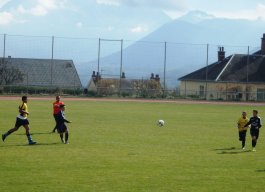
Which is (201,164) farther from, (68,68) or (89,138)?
(68,68)

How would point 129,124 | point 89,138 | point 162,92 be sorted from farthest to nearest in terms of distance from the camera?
point 162,92, point 129,124, point 89,138

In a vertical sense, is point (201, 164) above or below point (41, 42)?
below

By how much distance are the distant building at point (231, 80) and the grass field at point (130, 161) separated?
1697 inches

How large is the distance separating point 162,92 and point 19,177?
55.9 m

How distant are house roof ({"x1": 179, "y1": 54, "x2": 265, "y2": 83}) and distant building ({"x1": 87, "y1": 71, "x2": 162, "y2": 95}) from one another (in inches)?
280

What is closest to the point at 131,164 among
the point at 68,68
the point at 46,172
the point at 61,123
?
the point at 46,172

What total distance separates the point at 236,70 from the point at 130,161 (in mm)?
65790

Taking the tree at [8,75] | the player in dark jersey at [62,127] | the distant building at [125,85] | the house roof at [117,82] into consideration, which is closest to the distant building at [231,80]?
the distant building at [125,85]

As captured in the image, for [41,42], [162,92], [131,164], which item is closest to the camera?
[131,164]

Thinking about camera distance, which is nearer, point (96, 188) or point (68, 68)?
point (96, 188)

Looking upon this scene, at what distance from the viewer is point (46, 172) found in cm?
1584

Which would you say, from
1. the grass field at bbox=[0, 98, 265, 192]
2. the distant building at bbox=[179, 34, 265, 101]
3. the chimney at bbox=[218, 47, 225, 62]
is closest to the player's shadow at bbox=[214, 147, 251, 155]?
the grass field at bbox=[0, 98, 265, 192]

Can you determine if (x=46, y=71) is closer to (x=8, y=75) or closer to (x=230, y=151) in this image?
(x=8, y=75)

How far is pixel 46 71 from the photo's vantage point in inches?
3452
